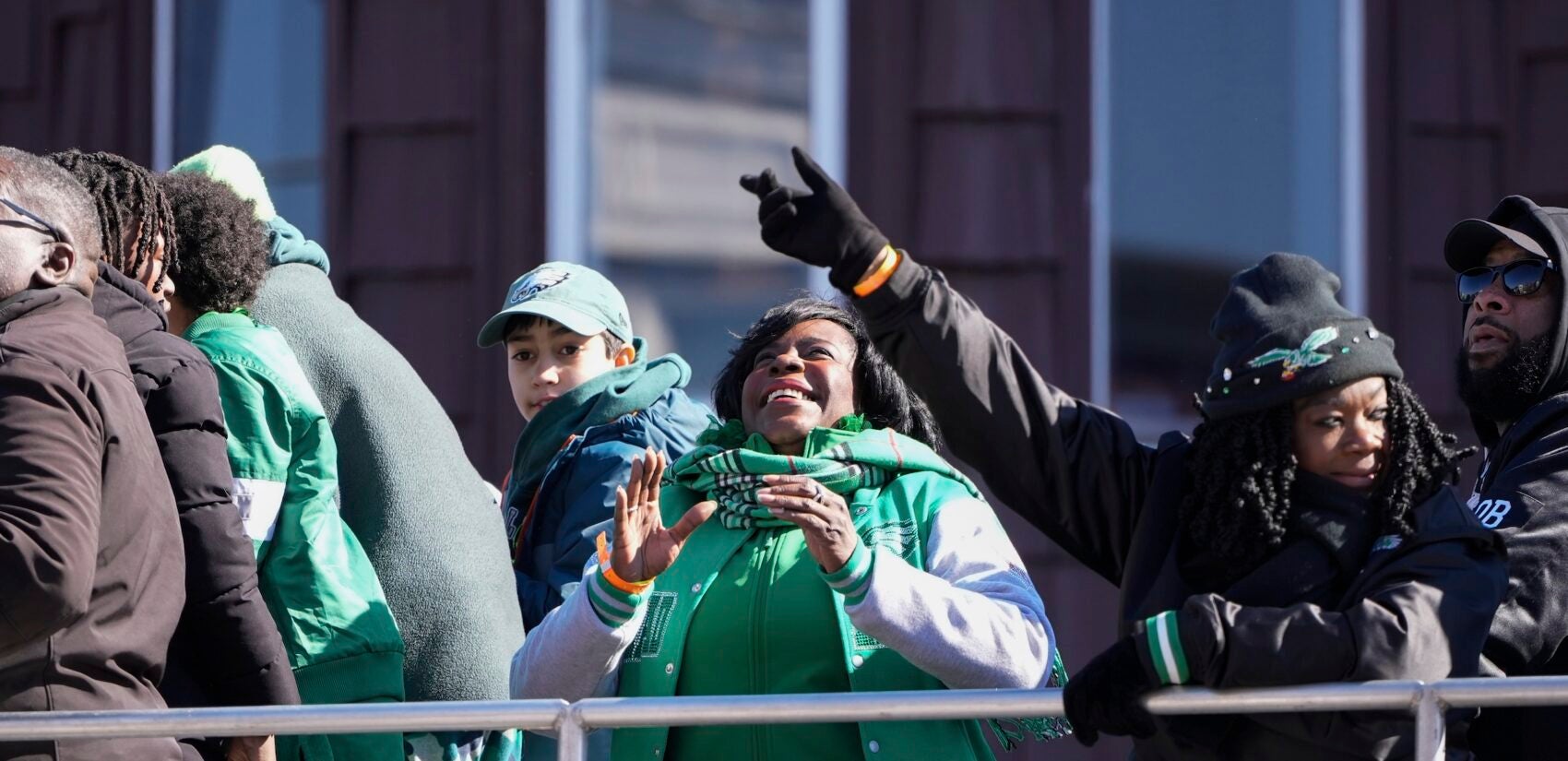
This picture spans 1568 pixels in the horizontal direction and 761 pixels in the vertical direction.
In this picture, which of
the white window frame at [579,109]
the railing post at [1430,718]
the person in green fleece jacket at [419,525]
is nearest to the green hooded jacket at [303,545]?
the person in green fleece jacket at [419,525]

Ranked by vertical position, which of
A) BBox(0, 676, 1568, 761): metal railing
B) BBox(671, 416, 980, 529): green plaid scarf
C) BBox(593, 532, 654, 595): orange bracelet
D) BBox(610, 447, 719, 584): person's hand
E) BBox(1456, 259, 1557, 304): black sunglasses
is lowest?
BBox(0, 676, 1568, 761): metal railing

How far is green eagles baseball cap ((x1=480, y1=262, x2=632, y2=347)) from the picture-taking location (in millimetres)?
4402

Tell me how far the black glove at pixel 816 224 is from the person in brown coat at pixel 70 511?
0.93 meters

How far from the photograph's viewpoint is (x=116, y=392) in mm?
2854

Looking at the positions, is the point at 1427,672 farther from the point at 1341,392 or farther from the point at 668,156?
the point at 668,156

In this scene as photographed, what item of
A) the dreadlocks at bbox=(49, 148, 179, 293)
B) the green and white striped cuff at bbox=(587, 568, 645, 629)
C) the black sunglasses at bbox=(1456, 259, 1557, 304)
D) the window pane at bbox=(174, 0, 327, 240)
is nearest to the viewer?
the green and white striped cuff at bbox=(587, 568, 645, 629)

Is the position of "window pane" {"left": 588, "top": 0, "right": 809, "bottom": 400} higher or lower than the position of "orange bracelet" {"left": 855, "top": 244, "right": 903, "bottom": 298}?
higher

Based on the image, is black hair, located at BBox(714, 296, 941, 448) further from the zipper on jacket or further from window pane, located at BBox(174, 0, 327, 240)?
window pane, located at BBox(174, 0, 327, 240)

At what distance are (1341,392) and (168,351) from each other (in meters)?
1.76

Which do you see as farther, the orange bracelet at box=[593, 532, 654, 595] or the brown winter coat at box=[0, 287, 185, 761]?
the orange bracelet at box=[593, 532, 654, 595]

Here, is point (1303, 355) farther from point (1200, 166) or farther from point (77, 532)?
point (1200, 166)

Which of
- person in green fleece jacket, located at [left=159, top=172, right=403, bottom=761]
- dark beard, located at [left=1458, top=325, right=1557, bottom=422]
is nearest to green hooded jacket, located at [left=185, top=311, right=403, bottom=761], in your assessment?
person in green fleece jacket, located at [left=159, top=172, right=403, bottom=761]

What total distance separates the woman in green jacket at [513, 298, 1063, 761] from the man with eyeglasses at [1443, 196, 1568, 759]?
2.37 feet

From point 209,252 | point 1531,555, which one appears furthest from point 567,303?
point 1531,555
